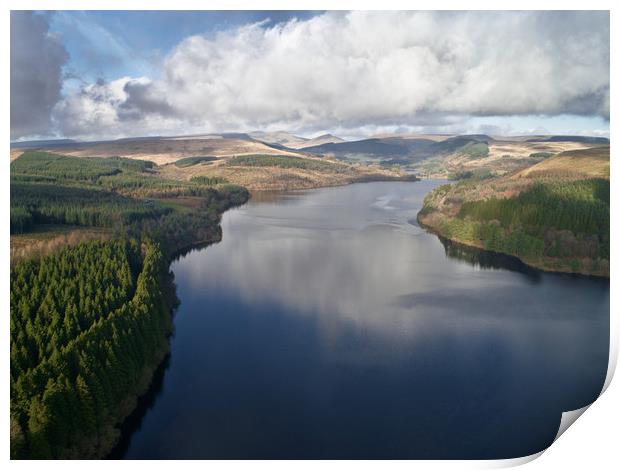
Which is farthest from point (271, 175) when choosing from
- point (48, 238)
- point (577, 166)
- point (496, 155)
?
point (48, 238)

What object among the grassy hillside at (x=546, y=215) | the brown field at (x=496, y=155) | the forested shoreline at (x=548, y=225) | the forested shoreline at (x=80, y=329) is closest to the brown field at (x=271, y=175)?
the brown field at (x=496, y=155)

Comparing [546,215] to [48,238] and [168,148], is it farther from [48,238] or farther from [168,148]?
[168,148]

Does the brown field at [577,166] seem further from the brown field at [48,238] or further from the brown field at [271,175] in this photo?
the brown field at [271,175]

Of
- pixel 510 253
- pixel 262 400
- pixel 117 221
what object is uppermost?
pixel 117 221

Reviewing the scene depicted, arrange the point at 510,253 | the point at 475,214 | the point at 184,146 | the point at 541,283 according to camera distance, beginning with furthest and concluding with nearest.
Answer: the point at 184,146 < the point at 475,214 < the point at 510,253 < the point at 541,283

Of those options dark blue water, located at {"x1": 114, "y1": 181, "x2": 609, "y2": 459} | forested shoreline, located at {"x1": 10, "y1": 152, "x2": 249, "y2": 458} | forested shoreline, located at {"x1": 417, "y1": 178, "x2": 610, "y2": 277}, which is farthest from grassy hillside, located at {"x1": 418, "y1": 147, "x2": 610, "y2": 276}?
forested shoreline, located at {"x1": 10, "y1": 152, "x2": 249, "y2": 458}

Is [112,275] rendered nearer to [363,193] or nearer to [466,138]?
[363,193]

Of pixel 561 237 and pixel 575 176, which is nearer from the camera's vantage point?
pixel 561 237

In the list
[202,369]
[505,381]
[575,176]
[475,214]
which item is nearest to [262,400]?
[202,369]
